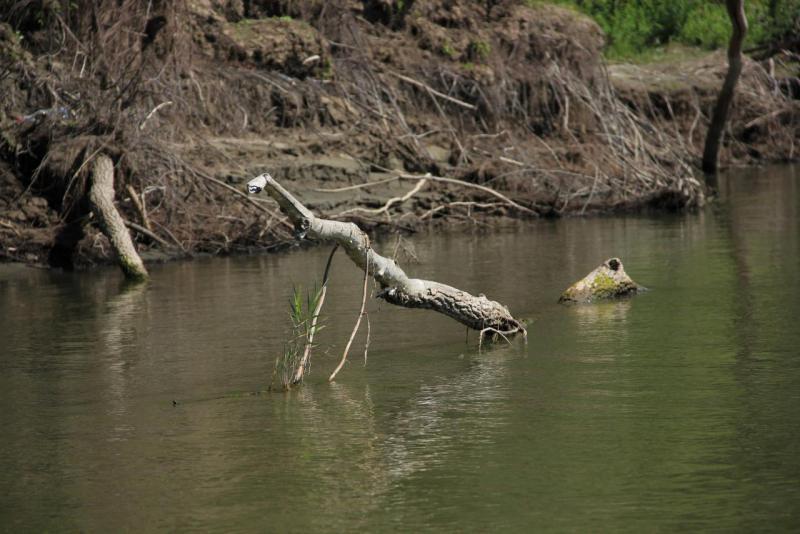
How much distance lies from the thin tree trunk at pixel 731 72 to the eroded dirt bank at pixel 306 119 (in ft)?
6.06

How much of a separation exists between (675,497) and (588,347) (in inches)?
182

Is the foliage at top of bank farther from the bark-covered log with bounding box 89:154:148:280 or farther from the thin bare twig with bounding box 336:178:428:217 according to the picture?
the bark-covered log with bounding box 89:154:148:280

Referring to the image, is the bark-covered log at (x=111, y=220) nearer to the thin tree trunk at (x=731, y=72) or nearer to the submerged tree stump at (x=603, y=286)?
the submerged tree stump at (x=603, y=286)

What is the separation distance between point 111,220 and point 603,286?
21.5 feet

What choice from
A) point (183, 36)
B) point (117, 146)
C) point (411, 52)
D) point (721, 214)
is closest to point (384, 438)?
point (117, 146)

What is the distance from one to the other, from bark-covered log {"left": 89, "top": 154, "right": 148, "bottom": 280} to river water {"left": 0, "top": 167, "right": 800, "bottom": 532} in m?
0.93

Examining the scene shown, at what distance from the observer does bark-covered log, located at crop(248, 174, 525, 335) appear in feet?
37.0

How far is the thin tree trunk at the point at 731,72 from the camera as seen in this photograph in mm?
29844

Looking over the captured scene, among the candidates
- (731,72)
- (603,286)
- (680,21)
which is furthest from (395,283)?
(680,21)

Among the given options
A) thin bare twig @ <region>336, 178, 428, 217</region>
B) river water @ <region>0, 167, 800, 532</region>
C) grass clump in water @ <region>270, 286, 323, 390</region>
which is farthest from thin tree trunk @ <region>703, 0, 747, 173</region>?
grass clump in water @ <region>270, 286, 323, 390</region>

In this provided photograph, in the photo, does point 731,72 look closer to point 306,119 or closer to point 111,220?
point 306,119

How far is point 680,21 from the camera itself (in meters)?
40.7

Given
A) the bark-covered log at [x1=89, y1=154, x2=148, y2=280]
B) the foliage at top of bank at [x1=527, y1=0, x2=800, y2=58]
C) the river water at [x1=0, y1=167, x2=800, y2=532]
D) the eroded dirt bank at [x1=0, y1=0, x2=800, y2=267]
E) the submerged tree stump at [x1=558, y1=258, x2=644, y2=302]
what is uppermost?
the foliage at top of bank at [x1=527, y1=0, x2=800, y2=58]

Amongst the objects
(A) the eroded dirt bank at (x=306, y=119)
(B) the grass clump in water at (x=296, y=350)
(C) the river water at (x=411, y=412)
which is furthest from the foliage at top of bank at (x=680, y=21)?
(B) the grass clump in water at (x=296, y=350)
